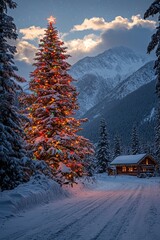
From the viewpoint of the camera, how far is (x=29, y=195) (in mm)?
10789

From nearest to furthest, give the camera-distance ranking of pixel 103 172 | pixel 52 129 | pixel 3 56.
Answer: pixel 3 56
pixel 52 129
pixel 103 172

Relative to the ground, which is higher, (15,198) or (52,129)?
(52,129)

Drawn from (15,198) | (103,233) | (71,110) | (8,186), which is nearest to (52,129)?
(71,110)

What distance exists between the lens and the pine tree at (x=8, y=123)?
39.5ft

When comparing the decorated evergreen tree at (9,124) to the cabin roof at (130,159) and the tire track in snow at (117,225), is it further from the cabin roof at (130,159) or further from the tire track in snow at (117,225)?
the cabin roof at (130,159)

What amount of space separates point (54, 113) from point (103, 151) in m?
43.6

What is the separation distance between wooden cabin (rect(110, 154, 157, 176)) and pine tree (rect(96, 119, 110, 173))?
2491 mm

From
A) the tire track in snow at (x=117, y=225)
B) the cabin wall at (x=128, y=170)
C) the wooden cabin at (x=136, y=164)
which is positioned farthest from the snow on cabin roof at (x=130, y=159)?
the tire track in snow at (x=117, y=225)

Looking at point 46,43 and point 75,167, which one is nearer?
point 75,167

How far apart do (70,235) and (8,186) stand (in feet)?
21.0

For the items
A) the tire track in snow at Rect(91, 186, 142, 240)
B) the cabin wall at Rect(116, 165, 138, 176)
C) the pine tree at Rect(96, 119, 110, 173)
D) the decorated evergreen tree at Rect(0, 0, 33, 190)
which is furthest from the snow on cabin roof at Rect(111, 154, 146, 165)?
the tire track in snow at Rect(91, 186, 142, 240)

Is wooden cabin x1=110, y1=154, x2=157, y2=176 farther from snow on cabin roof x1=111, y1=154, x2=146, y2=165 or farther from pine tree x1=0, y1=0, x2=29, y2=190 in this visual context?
pine tree x1=0, y1=0, x2=29, y2=190

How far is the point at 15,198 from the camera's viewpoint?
32.9 feet

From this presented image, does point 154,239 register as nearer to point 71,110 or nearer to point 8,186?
point 8,186
